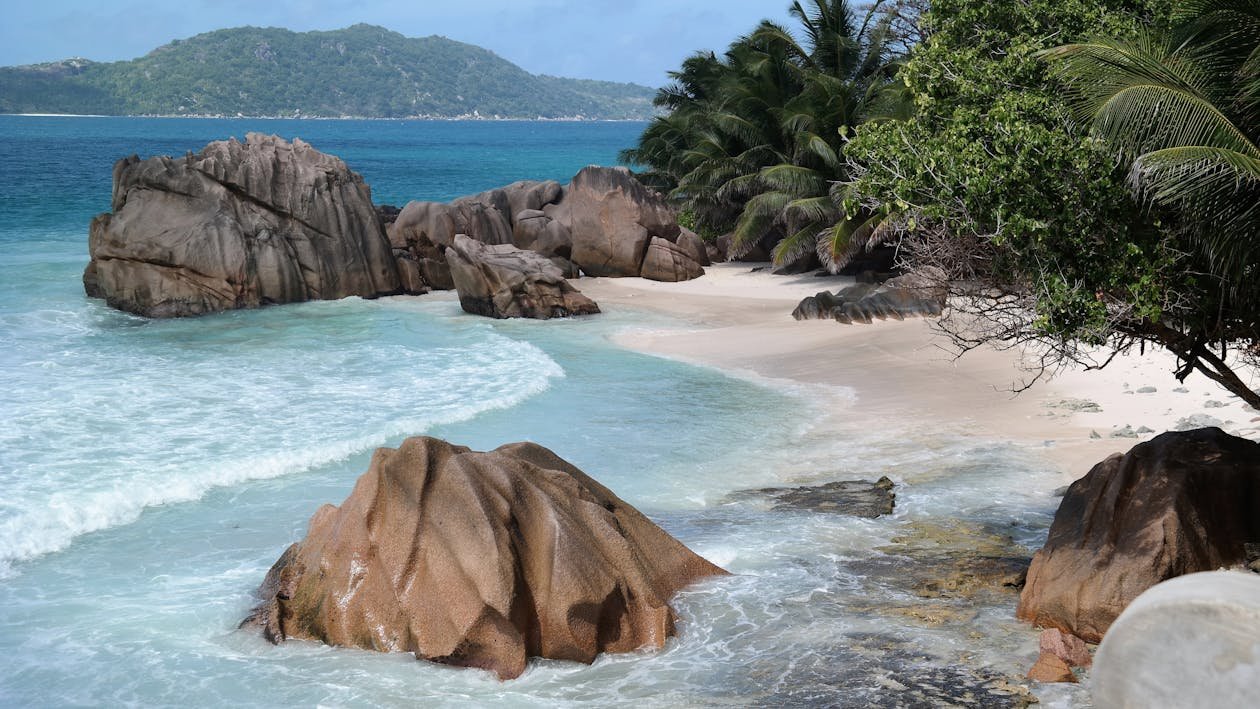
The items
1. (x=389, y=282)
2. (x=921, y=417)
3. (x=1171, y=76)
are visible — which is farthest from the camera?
(x=389, y=282)

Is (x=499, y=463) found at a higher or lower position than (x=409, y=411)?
higher

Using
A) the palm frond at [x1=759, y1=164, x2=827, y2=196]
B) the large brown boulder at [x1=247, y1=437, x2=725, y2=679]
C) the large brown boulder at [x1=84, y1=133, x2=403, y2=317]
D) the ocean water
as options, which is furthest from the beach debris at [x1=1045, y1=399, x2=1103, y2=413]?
the large brown boulder at [x1=84, y1=133, x2=403, y2=317]

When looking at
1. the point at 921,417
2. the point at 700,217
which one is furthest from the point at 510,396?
the point at 700,217

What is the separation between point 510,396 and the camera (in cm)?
1928

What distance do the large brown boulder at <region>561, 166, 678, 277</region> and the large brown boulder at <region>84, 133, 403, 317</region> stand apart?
5.74 meters

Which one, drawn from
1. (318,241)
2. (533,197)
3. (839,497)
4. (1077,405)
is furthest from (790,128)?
(839,497)

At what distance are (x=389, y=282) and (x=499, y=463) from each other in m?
22.3

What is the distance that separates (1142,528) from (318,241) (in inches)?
963

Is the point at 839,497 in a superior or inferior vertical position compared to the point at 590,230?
inferior

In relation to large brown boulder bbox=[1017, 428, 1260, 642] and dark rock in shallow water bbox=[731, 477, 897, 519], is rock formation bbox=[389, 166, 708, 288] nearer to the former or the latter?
dark rock in shallow water bbox=[731, 477, 897, 519]

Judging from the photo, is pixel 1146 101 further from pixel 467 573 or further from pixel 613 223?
pixel 613 223

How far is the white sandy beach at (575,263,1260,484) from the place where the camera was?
1534cm

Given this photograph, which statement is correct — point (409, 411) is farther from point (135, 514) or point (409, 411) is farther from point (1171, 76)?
point (1171, 76)

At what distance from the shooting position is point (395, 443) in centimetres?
1652
